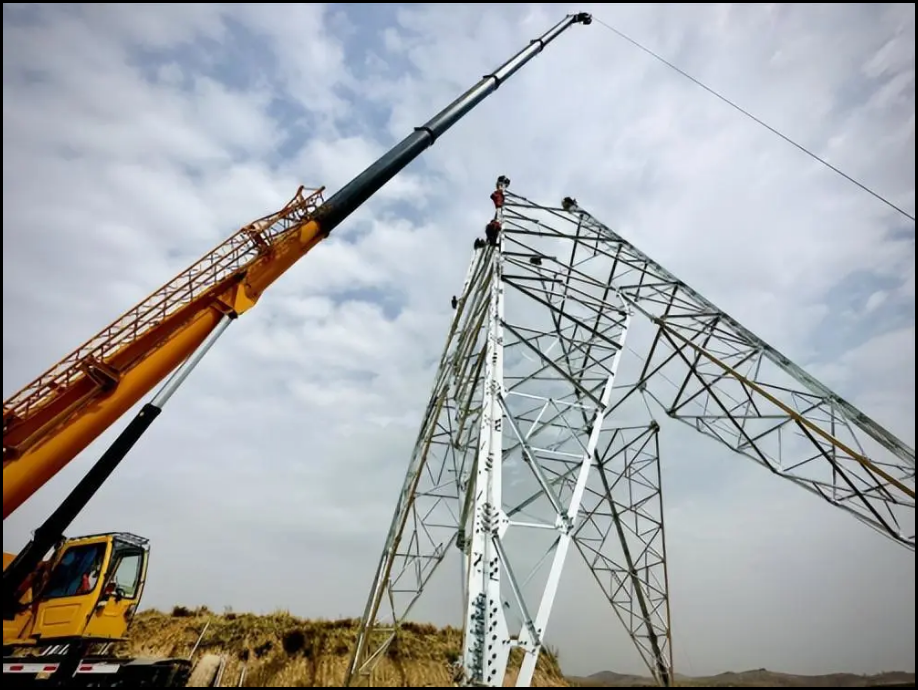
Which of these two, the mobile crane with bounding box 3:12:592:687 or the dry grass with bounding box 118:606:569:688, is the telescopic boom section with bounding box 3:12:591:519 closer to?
the mobile crane with bounding box 3:12:592:687

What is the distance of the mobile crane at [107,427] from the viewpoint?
21.2 ft

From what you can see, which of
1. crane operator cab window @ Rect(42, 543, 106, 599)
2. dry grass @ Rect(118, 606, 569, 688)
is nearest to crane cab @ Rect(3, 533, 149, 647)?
crane operator cab window @ Rect(42, 543, 106, 599)

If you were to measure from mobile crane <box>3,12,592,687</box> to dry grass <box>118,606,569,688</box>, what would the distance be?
4.64m

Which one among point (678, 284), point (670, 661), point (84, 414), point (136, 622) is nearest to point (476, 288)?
point (678, 284)

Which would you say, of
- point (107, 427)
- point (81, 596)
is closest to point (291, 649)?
point (81, 596)

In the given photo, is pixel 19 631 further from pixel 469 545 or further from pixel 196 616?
pixel 469 545

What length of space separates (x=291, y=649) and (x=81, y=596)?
750cm

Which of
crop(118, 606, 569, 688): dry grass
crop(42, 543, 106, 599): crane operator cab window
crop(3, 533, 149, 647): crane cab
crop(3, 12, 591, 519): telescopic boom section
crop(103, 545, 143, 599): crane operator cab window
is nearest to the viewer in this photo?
crop(3, 12, 591, 519): telescopic boom section

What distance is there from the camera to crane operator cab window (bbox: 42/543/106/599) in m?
10.8

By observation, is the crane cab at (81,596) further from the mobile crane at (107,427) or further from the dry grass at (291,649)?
the dry grass at (291,649)

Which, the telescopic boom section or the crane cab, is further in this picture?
the crane cab

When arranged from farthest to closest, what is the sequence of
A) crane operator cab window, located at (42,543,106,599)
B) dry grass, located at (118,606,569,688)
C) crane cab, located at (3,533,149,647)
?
dry grass, located at (118,606,569,688) < crane operator cab window, located at (42,543,106,599) < crane cab, located at (3,533,149,647)

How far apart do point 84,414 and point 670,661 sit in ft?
49.0

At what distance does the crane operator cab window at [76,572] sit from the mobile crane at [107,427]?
1.0 inches
